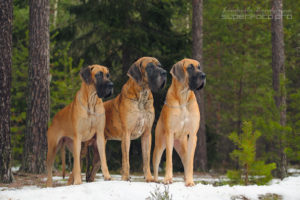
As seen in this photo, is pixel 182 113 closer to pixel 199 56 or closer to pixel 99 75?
pixel 99 75

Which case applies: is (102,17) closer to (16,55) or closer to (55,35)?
(55,35)

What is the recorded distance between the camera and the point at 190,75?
678 centimetres

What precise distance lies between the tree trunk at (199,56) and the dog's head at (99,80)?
851 cm

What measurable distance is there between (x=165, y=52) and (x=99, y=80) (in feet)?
29.1

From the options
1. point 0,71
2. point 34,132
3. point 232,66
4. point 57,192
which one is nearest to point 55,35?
point 34,132

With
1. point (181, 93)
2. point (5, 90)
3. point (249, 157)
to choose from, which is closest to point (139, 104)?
point (181, 93)

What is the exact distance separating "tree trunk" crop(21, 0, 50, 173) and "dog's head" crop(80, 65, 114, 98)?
4.96 meters

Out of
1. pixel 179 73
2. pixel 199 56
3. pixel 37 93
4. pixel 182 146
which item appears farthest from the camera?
pixel 199 56

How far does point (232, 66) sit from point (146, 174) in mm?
12898

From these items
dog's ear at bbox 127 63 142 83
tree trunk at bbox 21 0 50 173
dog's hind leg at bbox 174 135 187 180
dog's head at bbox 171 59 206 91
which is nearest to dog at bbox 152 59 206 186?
dog's head at bbox 171 59 206 91

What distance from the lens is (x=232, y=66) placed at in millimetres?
19172

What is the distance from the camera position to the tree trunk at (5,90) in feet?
30.6

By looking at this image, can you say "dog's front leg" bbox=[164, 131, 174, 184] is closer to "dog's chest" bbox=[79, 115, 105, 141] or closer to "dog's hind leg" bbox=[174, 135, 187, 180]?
"dog's hind leg" bbox=[174, 135, 187, 180]

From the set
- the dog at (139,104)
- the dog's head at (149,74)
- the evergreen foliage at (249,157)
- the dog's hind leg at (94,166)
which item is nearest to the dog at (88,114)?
the dog at (139,104)
